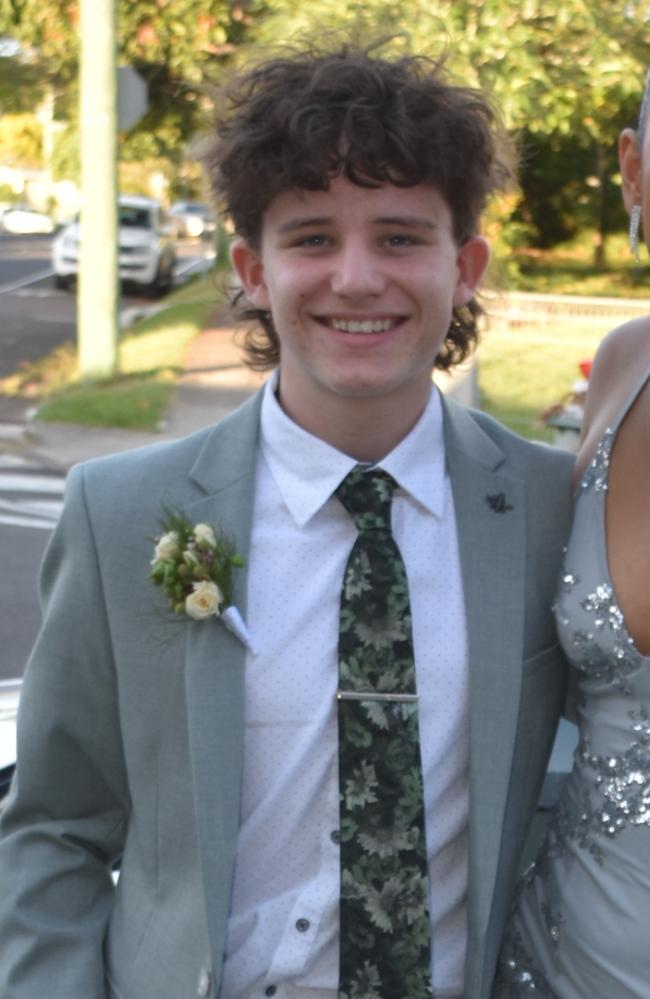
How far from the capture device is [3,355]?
752 inches

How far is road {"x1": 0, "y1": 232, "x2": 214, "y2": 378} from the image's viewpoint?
65.2 feet

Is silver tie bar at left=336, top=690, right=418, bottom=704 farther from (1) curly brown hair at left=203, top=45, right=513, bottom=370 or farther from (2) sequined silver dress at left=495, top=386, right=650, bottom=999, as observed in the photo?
(1) curly brown hair at left=203, top=45, right=513, bottom=370

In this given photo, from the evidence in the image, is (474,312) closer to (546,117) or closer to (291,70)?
(291,70)

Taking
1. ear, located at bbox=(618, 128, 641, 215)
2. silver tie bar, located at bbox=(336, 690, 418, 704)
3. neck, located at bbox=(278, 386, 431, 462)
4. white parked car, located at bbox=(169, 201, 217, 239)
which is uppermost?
ear, located at bbox=(618, 128, 641, 215)

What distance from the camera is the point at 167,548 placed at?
82.7 inches

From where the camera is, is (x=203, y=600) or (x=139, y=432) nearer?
(x=203, y=600)

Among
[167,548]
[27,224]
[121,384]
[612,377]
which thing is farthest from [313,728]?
[27,224]

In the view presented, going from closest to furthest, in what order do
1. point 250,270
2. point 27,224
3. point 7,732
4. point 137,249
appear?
point 250,270
point 7,732
point 137,249
point 27,224

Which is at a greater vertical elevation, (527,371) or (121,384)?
(527,371)

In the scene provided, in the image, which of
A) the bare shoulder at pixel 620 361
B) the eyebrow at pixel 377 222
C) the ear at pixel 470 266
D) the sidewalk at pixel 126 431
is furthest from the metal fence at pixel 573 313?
the eyebrow at pixel 377 222

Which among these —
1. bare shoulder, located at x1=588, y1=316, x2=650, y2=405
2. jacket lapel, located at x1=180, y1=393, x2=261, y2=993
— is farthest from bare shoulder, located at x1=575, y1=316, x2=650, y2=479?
jacket lapel, located at x1=180, y1=393, x2=261, y2=993

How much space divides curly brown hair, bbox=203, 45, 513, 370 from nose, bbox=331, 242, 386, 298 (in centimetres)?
10

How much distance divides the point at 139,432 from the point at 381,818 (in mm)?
11229

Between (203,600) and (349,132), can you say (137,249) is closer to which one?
(349,132)
